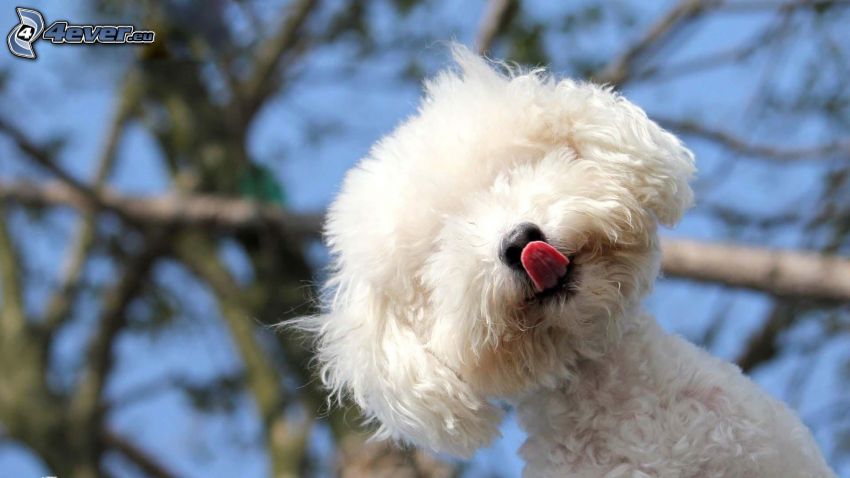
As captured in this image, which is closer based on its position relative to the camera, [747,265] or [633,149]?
[633,149]

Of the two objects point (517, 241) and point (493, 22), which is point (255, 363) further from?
point (517, 241)

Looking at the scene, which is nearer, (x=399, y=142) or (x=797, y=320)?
(x=399, y=142)

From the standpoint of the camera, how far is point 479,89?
1.58m

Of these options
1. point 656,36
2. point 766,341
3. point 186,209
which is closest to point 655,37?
point 656,36

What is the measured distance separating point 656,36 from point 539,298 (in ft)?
8.90

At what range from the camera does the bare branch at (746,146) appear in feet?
11.3

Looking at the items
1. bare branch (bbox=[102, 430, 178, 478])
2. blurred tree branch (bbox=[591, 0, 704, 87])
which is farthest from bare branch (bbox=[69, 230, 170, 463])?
blurred tree branch (bbox=[591, 0, 704, 87])

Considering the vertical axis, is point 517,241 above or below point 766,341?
above

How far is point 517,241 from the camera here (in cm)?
139

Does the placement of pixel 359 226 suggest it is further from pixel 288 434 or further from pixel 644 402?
pixel 288 434

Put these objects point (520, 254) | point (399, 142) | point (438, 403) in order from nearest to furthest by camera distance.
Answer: point (520, 254), point (438, 403), point (399, 142)

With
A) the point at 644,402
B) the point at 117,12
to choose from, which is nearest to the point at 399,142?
the point at 644,402

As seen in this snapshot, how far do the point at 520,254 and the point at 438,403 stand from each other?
0.27 metres

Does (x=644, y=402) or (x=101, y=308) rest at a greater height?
(x=644, y=402)
